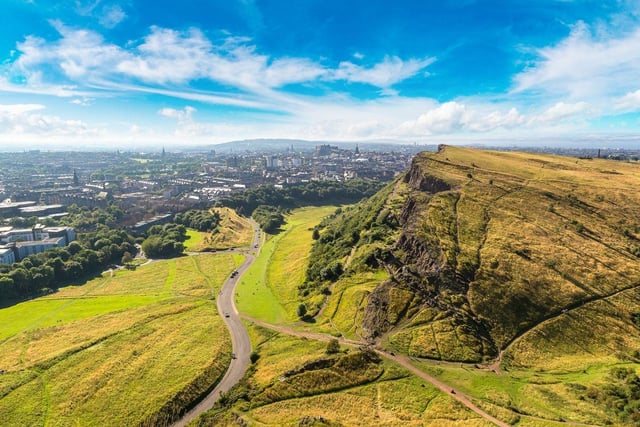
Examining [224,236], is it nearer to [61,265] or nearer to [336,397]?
[61,265]

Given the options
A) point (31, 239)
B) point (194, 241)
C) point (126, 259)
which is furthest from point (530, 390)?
point (31, 239)

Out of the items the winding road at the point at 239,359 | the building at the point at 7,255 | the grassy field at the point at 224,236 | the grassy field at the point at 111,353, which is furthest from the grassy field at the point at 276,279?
the building at the point at 7,255

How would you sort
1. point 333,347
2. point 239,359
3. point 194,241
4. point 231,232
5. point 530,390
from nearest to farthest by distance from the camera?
point 530,390
point 333,347
point 239,359
point 194,241
point 231,232

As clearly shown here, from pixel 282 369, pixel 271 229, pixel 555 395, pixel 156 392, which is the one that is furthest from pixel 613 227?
pixel 271 229

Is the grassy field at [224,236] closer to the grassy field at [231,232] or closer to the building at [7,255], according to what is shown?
the grassy field at [231,232]

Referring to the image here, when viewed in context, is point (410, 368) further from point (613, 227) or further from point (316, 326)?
point (613, 227)
